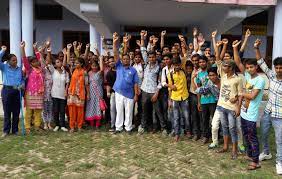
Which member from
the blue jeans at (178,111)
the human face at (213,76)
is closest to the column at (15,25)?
the blue jeans at (178,111)

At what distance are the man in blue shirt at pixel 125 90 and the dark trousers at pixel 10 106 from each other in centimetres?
180

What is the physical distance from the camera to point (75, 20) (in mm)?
15805

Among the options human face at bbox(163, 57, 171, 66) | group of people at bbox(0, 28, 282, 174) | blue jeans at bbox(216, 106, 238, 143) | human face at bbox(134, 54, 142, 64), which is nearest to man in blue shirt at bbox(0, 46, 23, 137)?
group of people at bbox(0, 28, 282, 174)

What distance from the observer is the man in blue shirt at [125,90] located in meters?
6.53

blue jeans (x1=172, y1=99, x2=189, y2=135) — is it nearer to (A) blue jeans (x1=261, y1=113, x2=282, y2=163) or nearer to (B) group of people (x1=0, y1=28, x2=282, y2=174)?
(B) group of people (x1=0, y1=28, x2=282, y2=174)

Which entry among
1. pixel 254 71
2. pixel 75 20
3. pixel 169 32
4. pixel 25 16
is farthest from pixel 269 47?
pixel 254 71

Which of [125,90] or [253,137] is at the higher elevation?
[125,90]

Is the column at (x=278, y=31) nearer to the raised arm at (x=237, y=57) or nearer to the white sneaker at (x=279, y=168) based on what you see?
the raised arm at (x=237, y=57)

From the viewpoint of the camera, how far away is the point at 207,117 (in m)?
5.99

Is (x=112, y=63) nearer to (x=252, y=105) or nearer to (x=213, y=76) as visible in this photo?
(x=213, y=76)

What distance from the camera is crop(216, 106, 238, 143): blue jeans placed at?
5.22 meters

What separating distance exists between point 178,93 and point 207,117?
2.09 feet

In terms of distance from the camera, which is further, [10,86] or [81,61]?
[81,61]

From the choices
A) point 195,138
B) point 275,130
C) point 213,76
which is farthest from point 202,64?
point 275,130
